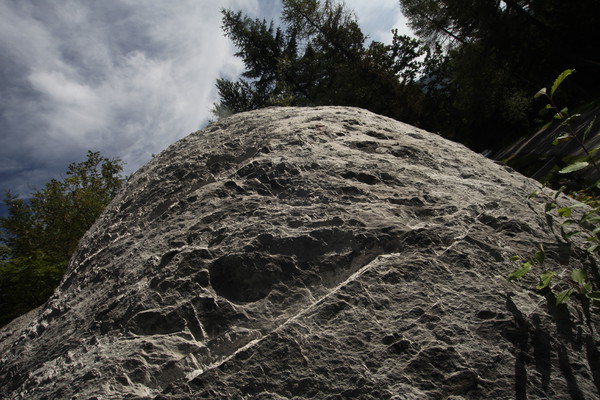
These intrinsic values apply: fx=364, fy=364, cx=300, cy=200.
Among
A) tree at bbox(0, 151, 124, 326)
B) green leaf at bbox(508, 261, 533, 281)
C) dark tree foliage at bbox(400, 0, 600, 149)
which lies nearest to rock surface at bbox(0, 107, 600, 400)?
green leaf at bbox(508, 261, 533, 281)

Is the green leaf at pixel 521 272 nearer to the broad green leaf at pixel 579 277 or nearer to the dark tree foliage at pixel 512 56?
the broad green leaf at pixel 579 277

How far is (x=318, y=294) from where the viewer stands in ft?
6.27

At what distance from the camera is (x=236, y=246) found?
7.06 ft

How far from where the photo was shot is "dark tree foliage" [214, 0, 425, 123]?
19016 millimetres

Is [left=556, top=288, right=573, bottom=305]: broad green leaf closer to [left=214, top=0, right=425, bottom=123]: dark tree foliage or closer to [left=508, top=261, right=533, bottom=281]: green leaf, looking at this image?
[left=508, top=261, right=533, bottom=281]: green leaf

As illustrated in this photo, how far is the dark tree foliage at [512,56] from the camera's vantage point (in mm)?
14508

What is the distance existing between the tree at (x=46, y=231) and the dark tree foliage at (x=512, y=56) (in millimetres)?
16349

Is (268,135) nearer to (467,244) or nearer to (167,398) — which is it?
(467,244)

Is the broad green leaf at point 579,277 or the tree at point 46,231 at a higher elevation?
the tree at point 46,231

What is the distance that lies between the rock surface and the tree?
6.38 meters

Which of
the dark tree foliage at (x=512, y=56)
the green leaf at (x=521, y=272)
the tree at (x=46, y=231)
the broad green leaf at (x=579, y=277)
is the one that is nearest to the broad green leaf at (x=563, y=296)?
the broad green leaf at (x=579, y=277)

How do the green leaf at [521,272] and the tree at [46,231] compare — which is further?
the tree at [46,231]

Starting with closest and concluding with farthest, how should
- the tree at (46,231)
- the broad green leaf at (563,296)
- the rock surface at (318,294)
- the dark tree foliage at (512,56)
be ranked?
the rock surface at (318,294) → the broad green leaf at (563,296) → the tree at (46,231) → the dark tree foliage at (512,56)

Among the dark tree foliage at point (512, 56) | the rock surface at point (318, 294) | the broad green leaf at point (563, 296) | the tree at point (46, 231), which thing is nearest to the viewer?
the rock surface at point (318, 294)
